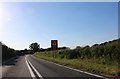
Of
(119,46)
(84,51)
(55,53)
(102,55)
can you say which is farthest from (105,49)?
(55,53)

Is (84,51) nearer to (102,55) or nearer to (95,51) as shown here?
(95,51)

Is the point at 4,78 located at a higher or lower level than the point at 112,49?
lower

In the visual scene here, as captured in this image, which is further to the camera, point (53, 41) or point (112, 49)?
point (53, 41)

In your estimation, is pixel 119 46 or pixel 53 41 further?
pixel 53 41

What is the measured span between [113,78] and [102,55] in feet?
56.1

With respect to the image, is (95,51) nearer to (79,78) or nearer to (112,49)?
(112,49)

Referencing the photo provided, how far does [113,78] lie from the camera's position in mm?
15906

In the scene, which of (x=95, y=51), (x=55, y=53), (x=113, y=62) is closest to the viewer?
(x=113, y=62)

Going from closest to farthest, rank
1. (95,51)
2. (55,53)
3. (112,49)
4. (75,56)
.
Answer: (112,49), (95,51), (75,56), (55,53)

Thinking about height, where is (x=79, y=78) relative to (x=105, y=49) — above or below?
below

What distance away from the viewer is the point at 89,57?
125ft

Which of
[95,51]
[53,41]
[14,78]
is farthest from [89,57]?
[14,78]

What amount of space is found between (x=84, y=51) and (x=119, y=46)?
12.7 metres

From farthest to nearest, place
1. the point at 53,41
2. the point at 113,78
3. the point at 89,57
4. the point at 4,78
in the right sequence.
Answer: the point at 53,41, the point at 89,57, the point at 4,78, the point at 113,78
